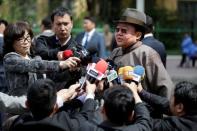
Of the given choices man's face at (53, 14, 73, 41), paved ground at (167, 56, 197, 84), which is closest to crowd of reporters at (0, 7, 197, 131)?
man's face at (53, 14, 73, 41)

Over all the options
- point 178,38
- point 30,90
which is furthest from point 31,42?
point 178,38

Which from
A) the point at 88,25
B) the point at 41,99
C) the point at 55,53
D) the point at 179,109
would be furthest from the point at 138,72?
the point at 88,25

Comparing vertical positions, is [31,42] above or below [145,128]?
above

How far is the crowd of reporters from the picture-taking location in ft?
12.8

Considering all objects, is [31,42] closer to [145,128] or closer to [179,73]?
[145,128]

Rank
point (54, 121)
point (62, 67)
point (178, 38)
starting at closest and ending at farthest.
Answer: point (54, 121) < point (62, 67) < point (178, 38)

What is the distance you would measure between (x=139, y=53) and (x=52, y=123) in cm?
124

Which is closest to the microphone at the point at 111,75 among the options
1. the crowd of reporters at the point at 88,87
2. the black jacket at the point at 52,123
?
the crowd of reporters at the point at 88,87

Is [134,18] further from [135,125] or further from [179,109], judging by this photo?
[135,125]

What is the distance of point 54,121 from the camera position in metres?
3.87

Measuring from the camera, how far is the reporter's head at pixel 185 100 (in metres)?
4.09

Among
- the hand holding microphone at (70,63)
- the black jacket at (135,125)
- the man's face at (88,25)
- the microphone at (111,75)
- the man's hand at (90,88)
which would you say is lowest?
the man's face at (88,25)

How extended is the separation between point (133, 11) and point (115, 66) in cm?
50

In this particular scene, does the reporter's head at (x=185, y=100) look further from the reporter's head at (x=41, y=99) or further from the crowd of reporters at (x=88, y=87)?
the reporter's head at (x=41, y=99)
